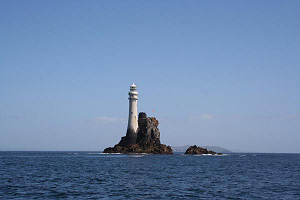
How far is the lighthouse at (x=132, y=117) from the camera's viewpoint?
125625mm

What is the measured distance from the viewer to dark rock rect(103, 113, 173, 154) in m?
129

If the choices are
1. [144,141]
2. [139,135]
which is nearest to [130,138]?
[139,135]

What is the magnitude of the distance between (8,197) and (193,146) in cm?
12431

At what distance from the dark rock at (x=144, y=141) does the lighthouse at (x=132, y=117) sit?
97 cm

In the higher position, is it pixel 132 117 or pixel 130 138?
pixel 132 117

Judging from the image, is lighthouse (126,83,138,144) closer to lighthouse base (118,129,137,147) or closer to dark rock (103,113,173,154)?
lighthouse base (118,129,137,147)

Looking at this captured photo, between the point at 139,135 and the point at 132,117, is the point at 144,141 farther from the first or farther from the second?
the point at 132,117

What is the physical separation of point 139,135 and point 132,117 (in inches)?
323

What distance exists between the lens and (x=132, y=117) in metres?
126

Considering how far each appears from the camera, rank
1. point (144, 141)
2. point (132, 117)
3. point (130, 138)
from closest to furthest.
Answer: point (132, 117) < point (130, 138) < point (144, 141)

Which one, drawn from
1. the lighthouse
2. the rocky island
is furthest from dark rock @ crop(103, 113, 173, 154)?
the lighthouse

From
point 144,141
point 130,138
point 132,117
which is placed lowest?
point 144,141

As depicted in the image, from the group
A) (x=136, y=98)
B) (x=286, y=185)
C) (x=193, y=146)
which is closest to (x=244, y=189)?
(x=286, y=185)

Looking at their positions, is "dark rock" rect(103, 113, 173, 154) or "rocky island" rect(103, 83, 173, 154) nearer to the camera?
"rocky island" rect(103, 83, 173, 154)
